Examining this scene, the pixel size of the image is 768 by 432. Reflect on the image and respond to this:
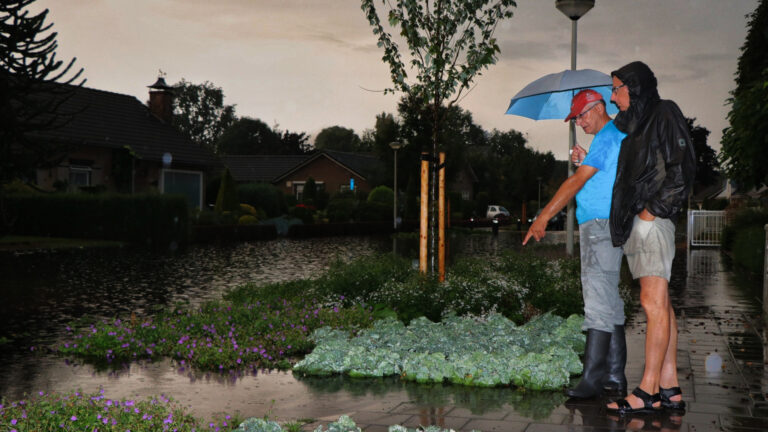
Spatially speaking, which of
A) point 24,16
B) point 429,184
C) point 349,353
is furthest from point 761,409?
point 24,16

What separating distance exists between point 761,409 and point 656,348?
2.92 feet

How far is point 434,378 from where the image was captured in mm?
5898

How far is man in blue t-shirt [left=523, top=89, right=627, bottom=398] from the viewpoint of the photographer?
17.1 feet

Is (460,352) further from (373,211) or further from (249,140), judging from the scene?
(249,140)

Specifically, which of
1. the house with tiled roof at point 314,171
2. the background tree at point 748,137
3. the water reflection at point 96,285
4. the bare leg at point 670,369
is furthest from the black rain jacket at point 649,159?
the house with tiled roof at point 314,171

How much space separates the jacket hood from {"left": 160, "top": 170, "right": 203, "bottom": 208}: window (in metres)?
34.8

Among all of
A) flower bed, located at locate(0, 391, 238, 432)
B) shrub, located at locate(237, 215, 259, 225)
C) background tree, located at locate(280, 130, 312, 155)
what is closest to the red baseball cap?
flower bed, located at locate(0, 391, 238, 432)

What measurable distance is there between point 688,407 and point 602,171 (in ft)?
5.66

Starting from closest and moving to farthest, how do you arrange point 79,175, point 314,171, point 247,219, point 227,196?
point 79,175
point 247,219
point 227,196
point 314,171

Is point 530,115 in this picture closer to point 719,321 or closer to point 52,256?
point 719,321

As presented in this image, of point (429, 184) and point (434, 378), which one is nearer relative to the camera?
point (434, 378)

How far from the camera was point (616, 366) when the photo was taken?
218 inches

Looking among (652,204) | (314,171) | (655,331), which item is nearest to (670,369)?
(655,331)

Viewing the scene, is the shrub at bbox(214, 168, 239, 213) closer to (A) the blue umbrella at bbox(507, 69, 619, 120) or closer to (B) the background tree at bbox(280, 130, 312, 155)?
(A) the blue umbrella at bbox(507, 69, 619, 120)
